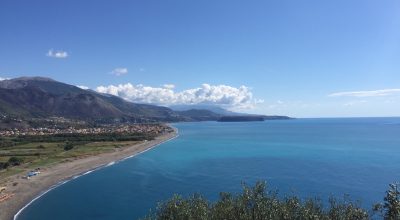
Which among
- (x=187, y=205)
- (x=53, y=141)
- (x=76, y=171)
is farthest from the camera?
(x=53, y=141)

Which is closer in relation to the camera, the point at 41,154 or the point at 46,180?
the point at 46,180

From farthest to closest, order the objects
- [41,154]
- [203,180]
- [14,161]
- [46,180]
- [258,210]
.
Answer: [41,154] → [14,161] → [203,180] → [46,180] → [258,210]

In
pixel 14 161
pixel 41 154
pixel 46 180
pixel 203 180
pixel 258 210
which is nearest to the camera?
pixel 258 210

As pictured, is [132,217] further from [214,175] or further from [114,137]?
[114,137]

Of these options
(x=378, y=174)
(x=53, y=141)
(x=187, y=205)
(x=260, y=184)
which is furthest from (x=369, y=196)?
(x=53, y=141)

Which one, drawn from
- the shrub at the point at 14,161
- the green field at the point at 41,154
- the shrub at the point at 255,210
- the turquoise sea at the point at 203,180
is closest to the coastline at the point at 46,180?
the turquoise sea at the point at 203,180

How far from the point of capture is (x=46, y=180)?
81312 millimetres

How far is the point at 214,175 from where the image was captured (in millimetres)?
88125

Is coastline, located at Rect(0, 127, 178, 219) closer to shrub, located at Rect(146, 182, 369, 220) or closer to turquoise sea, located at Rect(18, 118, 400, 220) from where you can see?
turquoise sea, located at Rect(18, 118, 400, 220)

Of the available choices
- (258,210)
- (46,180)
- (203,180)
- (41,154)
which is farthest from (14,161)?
(258,210)

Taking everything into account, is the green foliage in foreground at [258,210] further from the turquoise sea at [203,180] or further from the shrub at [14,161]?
the shrub at [14,161]

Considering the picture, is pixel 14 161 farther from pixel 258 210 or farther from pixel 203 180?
pixel 258 210

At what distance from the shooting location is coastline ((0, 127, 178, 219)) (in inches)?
2479

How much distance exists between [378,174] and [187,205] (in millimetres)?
69239
